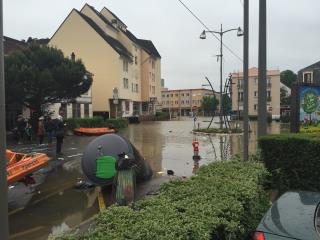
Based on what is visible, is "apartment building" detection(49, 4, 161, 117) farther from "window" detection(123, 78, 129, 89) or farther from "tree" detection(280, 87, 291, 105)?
"tree" detection(280, 87, 291, 105)

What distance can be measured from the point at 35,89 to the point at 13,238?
20.1m

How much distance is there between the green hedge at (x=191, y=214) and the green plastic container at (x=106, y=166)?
401 cm

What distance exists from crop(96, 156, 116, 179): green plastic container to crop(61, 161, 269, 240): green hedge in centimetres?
401

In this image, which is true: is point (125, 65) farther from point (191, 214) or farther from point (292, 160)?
point (191, 214)

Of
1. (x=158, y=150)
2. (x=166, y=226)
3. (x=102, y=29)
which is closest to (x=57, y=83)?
(x=158, y=150)

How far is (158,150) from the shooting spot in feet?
65.0

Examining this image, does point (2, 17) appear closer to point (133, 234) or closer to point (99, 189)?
point (133, 234)

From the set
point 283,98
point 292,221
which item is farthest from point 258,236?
point 283,98

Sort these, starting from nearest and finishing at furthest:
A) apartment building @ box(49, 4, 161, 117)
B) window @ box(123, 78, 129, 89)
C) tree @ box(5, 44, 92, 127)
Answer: tree @ box(5, 44, 92, 127), apartment building @ box(49, 4, 161, 117), window @ box(123, 78, 129, 89)

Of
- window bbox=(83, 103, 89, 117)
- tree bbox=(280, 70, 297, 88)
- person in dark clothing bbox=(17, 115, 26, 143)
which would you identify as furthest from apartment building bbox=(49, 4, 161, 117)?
tree bbox=(280, 70, 297, 88)

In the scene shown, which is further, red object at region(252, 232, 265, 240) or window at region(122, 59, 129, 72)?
window at region(122, 59, 129, 72)

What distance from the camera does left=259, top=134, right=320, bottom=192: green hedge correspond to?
8.62 meters

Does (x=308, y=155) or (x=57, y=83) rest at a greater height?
(x=57, y=83)

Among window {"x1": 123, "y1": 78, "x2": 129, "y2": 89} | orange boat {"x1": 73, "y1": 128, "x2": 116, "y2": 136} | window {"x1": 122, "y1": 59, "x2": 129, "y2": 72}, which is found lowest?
orange boat {"x1": 73, "y1": 128, "x2": 116, "y2": 136}
